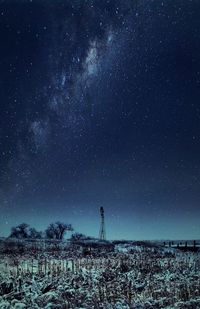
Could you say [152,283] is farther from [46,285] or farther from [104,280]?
[46,285]

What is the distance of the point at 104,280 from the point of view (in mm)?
15117

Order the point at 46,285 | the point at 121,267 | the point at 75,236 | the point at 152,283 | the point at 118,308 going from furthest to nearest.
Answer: the point at 75,236, the point at 121,267, the point at 152,283, the point at 46,285, the point at 118,308

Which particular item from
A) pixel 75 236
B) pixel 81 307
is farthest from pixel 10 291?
pixel 75 236

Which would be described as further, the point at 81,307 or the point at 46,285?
the point at 46,285

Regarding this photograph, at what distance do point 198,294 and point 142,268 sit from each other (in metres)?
7.53

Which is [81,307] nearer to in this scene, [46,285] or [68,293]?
[68,293]

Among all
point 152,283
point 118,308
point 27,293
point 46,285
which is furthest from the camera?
point 152,283

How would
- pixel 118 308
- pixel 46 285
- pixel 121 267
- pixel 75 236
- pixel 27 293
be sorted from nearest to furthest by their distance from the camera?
pixel 118 308 < pixel 27 293 < pixel 46 285 < pixel 121 267 < pixel 75 236

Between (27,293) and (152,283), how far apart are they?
576cm

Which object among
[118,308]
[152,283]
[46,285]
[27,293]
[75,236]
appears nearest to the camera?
[118,308]

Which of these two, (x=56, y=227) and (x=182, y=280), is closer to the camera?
(x=182, y=280)

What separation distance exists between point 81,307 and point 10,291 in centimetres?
333

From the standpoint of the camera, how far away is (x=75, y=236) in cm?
9594

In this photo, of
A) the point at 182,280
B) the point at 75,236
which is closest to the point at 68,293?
the point at 182,280
